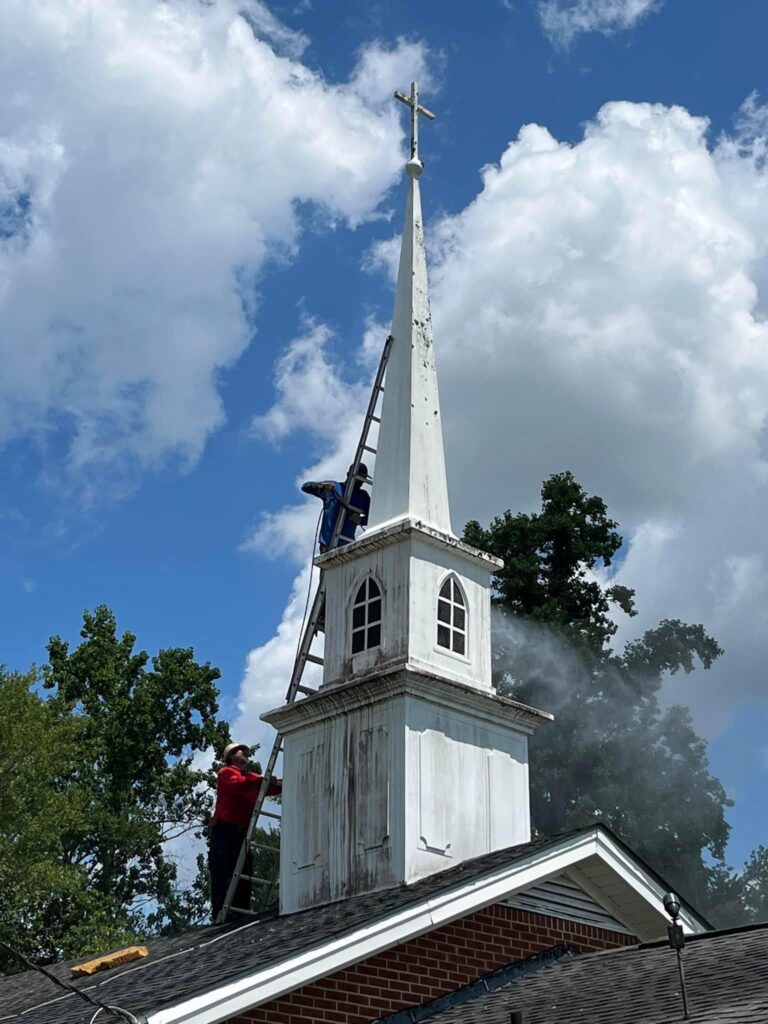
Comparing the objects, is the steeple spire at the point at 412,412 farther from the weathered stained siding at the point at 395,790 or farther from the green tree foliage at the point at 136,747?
the green tree foliage at the point at 136,747

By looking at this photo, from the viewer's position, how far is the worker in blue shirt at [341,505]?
18.1 m

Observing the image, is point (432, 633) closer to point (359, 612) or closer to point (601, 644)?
point (359, 612)

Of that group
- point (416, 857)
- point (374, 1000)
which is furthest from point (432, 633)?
point (374, 1000)

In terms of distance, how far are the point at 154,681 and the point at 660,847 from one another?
14567mm

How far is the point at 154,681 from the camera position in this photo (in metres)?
39.6

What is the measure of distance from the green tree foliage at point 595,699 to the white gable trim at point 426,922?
2218cm

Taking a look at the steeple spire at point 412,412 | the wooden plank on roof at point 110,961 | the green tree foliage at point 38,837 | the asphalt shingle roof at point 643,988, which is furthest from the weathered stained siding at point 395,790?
the green tree foliage at point 38,837

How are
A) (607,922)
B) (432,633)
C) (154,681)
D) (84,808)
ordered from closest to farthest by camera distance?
(607,922)
(432,633)
(84,808)
(154,681)

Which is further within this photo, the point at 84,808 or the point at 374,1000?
the point at 84,808

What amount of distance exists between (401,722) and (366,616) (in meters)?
1.69

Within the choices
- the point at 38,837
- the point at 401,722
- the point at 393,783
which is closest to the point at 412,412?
the point at 401,722

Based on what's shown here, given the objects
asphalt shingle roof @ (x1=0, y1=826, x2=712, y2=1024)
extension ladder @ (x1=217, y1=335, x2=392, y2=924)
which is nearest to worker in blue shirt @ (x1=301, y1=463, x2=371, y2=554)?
extension ladder @ (x1=217, y1=335, x2=392, y2=924)

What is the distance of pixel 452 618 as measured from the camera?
1619 cm

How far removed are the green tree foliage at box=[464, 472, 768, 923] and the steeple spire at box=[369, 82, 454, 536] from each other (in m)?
20.3
